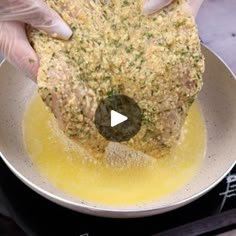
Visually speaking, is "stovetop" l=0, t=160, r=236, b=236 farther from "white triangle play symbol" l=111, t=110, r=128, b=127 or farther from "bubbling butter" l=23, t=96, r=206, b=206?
"white triangle play symbol" l=111, t=110, r=128, b=127

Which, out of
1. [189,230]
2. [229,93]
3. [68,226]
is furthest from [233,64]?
[68,226]

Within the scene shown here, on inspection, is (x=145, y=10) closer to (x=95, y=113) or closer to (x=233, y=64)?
(x=95, y=113)

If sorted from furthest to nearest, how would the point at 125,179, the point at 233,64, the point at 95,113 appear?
the point at 233,64, the point at 125,179, the point at 95,113

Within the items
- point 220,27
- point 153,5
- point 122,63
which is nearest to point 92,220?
point 122,63

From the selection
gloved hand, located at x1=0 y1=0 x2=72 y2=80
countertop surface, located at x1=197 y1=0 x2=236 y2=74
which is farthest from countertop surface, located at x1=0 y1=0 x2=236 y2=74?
gloved hand, located at x1=0 y1=0 x2=72 y2=80
